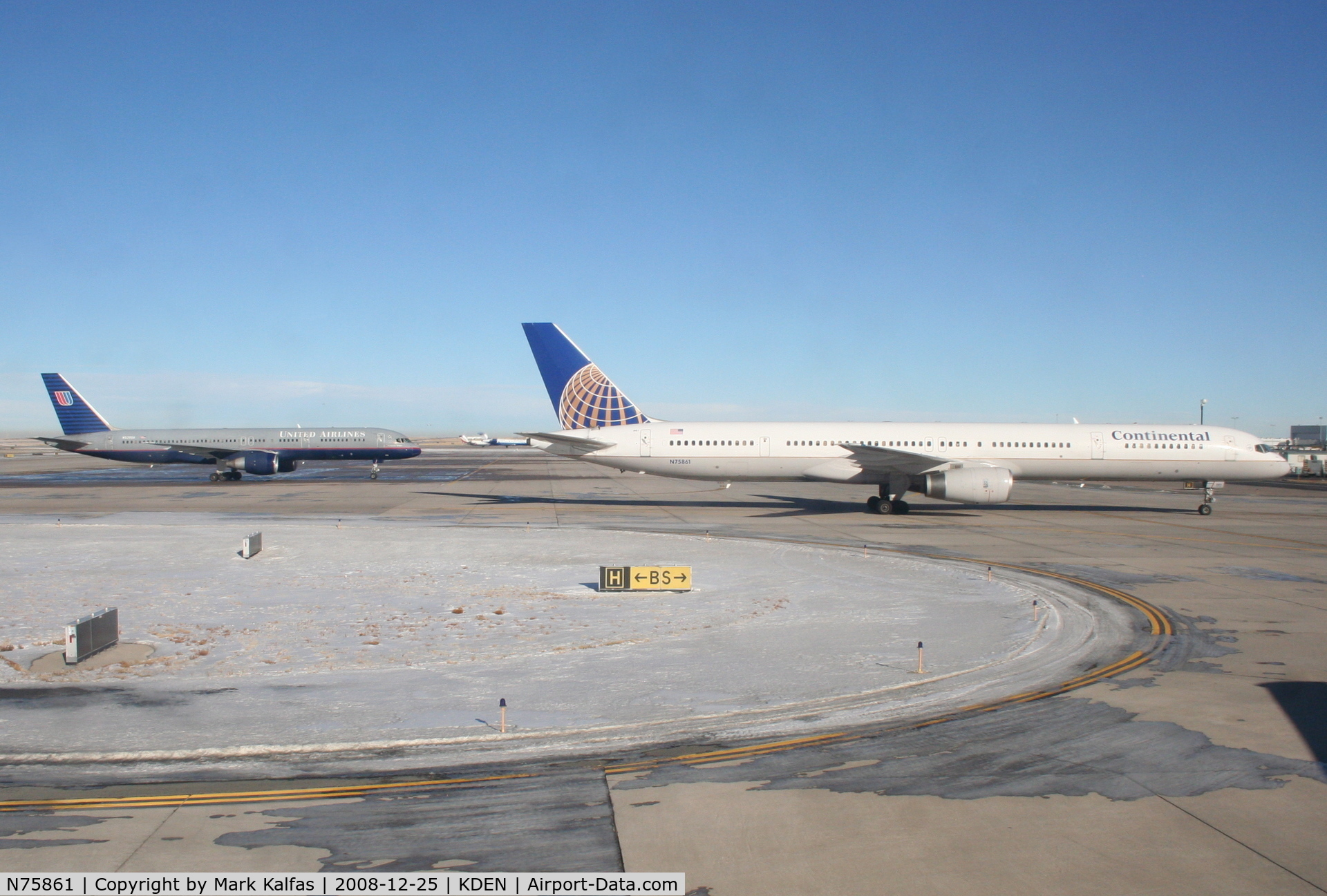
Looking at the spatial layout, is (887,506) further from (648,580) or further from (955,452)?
(648,580)

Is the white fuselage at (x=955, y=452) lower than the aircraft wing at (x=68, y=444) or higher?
lower

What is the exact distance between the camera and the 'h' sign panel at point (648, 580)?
18406mm

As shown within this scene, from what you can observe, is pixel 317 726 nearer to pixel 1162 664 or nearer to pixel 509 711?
pixel 509 711

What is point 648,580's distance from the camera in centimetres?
1845

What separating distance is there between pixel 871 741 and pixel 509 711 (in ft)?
14.9

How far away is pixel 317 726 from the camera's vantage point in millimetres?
9930

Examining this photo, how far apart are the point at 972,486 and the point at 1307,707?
23489 mm

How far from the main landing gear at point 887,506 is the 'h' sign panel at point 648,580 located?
2028 centimetres

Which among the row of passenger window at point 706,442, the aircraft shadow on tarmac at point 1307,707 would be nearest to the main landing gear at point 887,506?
the row of passenger window at point 706,442

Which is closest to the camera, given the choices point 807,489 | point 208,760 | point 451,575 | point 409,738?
point 208,760

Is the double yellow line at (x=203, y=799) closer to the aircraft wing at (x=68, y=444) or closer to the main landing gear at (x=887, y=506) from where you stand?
the main landing gear at (x=887, y=506)

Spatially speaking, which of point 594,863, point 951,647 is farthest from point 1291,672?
point 594,863

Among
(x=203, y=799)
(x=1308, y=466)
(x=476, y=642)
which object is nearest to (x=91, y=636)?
(x=476, y=642)

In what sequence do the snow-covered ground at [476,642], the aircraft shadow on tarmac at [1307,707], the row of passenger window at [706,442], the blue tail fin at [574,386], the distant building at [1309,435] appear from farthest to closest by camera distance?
the distant building at [1309,435] < the blue tail fin at [574,386] < the row of passenger window at [706,442] < the snow-covered ground at [476,642] < the aircraft shadow on tarmac at [1307,707]
